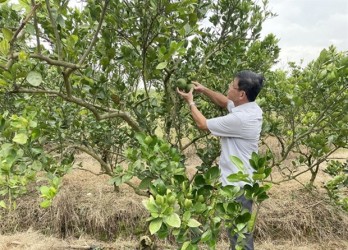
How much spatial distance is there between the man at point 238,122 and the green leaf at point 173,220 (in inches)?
45.1

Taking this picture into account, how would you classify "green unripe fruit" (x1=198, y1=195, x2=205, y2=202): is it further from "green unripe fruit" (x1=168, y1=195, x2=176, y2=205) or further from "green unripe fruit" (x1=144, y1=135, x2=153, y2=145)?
"green unripe fruit" (x1=144, y1=135, x2=153, y2=145)

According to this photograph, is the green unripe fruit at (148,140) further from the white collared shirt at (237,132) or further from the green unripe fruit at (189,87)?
the green unripe fruit at (189,87)

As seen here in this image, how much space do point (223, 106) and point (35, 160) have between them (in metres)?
1.48


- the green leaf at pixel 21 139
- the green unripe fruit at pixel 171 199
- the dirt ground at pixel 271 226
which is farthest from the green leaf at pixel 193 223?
the dirt ground at pixel 271 226

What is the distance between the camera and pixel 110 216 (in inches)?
201

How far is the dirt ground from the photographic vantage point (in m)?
4.62

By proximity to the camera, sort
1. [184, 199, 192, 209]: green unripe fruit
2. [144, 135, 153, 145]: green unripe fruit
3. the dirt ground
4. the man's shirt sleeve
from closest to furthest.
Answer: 1. [184, 199, 192, 209]: green unripe fruit
2. [144, 135, 153, 145]: green unripe fruit
3. the man's shirt sleeve
4. the dirt ground

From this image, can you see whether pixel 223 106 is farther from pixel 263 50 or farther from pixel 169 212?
pixel 169 212

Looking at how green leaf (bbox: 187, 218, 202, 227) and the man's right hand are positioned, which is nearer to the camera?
green leaf (bbox: 187, 218, 202, 227)

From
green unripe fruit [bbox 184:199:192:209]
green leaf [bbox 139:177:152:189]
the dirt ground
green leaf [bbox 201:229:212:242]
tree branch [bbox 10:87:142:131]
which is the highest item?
tree branch [bbox 10:87:142:131]

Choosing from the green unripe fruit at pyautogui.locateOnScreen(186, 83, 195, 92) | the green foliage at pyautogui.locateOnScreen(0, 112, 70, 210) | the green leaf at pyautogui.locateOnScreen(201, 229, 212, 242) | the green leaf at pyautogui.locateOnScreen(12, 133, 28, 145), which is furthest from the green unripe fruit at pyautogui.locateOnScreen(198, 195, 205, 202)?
the green unripe fruit at pyautogui.locateOnScreen(186, 83, 195, 92)

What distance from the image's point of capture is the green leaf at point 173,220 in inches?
51.3

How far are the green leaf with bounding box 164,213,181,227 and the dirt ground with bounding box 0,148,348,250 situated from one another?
3292mm

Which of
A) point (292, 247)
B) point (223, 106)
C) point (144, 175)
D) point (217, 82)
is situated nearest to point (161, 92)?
point (217, 82)
